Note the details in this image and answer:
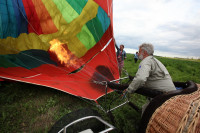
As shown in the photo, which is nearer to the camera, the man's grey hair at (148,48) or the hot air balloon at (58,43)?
the man's grey hair at (148,48)

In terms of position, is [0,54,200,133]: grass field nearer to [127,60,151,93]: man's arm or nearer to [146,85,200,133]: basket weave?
[127,60,151,93]: man's arm

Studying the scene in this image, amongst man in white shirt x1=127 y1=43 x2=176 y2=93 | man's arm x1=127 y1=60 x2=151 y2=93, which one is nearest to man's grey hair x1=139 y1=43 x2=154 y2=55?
man in white shirt x1=127 y1=43 x2=176 y2=93

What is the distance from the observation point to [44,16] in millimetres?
2885

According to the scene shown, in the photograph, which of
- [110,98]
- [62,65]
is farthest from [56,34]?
[110,98]

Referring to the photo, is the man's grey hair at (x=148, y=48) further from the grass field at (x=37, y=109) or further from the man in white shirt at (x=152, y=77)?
the grass field at (x=37, y=109)

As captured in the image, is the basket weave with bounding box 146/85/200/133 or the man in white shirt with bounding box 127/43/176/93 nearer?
the basket weave with bounding box 146/85/200/133

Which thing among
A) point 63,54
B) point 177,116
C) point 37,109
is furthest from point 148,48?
point 37,109

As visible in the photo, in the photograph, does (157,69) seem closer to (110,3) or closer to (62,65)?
(62,65)

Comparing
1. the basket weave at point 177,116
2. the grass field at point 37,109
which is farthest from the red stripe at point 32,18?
the basket weave at point 177,116

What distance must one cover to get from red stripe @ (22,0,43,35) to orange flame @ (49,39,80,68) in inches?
17.6

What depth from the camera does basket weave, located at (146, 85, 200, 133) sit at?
1034 millimetres

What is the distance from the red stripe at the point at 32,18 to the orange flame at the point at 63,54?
448 mm

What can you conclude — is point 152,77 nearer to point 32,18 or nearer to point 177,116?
point 177,116

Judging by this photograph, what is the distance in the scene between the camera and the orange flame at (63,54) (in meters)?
3.03
